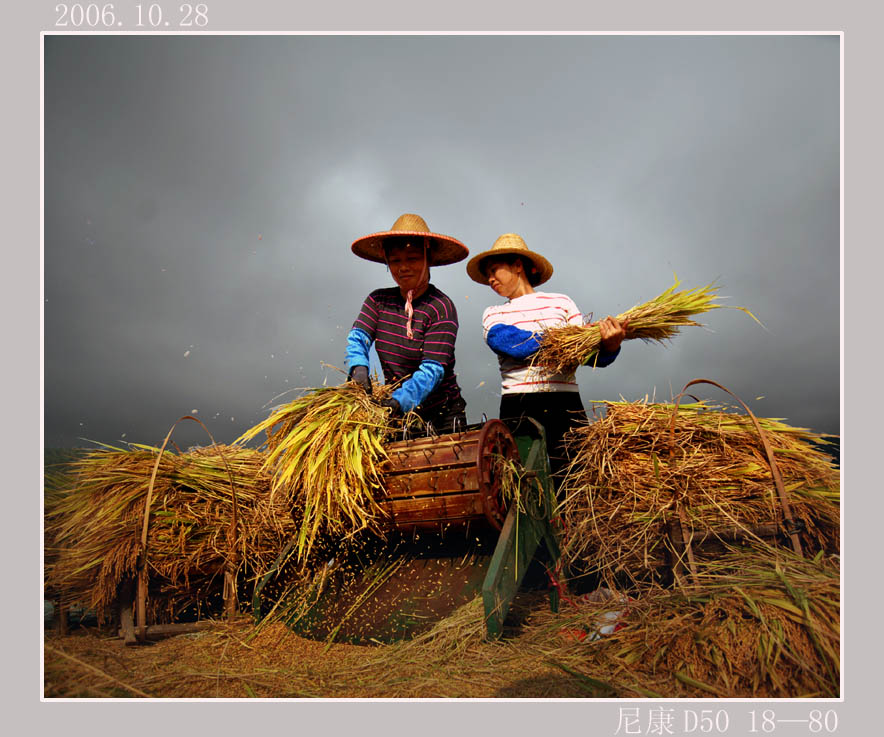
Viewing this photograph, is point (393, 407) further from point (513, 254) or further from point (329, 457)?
point (513, 254)

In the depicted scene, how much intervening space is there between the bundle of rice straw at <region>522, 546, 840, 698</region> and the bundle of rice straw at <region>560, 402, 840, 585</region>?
220 millimetres

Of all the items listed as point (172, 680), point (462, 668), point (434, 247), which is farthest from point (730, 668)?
point (434, 247)

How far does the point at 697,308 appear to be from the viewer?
3174 mm

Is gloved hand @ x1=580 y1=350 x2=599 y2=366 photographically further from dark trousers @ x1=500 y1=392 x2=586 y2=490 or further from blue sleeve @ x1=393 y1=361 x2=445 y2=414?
blue sleeve @ x1=393 y1=361 x2=445 y2=414

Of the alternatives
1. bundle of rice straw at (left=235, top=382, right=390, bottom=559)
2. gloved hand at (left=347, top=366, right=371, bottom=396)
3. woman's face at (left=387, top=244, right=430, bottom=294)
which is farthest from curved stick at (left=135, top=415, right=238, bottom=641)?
woman's face at (left=387, top=244, right=430, bottom=294)

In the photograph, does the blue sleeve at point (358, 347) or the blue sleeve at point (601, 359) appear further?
the blue sleeve at point (358, 347)

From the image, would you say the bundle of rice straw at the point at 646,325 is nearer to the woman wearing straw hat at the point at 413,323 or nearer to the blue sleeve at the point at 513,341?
the blue sleeve at the point at 513,341

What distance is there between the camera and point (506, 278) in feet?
12.5

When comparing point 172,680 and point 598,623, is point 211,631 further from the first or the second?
point 598,623

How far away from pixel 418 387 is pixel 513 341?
0.71 meters

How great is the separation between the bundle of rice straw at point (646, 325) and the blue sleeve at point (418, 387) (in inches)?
29.0

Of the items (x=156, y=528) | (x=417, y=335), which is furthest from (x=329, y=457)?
(x=156, y=528)

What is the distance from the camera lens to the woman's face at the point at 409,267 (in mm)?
3695

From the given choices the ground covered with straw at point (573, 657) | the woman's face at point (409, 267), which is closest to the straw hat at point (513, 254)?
the woman's face at point (409, 267)
